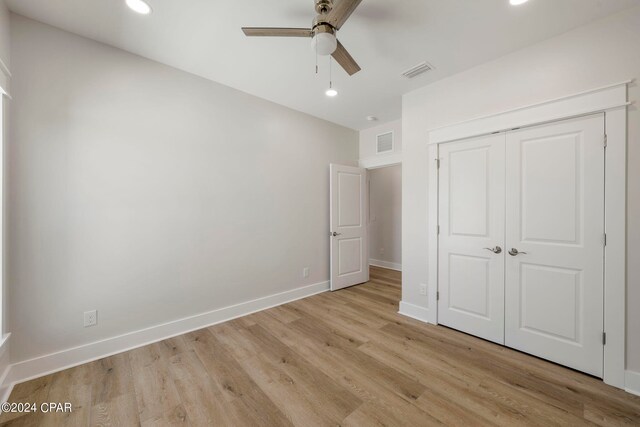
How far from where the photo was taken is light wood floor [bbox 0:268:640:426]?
1584 millimetres

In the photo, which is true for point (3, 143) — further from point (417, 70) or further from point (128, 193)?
point (417, 70)

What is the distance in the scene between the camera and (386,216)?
234 inches

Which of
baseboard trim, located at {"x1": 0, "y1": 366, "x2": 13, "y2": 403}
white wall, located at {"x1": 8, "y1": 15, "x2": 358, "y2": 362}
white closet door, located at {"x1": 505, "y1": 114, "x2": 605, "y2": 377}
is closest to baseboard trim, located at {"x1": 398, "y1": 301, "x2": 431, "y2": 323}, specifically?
white closet door, located at {"x1": 505, "y1": 114, "x2": 605, "y2": 377}

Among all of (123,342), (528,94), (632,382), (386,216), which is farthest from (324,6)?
(386,216)

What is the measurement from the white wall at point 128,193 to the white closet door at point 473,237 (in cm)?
212

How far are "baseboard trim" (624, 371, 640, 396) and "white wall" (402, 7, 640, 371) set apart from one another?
2.3 inches

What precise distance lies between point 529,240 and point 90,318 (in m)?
4.08

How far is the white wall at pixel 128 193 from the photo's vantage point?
1.97 meters

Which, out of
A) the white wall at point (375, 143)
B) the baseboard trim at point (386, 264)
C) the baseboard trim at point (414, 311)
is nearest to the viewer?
the baseboard trim at point (414, 311)

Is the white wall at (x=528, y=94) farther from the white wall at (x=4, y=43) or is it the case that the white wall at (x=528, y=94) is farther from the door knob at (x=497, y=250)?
the white wall at (x=4, y=43)

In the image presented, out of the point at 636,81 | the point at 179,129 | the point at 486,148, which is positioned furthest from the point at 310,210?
the point at 636,81

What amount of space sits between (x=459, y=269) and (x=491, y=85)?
195cm

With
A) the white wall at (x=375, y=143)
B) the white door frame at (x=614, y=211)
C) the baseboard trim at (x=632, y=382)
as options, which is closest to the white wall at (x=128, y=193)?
the white wall at (x=375, y=143)

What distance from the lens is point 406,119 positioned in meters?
3.15
